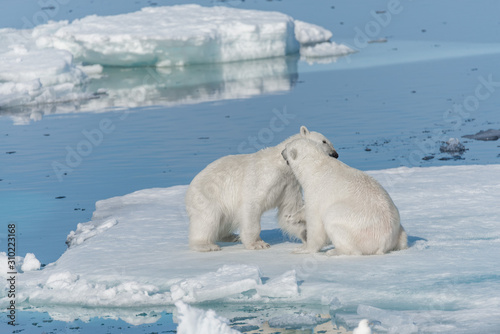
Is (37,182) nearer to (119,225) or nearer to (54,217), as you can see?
(54,217)

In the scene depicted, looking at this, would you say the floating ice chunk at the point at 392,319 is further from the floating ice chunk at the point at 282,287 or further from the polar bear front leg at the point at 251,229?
the polar bear front leg at the point at 251,229

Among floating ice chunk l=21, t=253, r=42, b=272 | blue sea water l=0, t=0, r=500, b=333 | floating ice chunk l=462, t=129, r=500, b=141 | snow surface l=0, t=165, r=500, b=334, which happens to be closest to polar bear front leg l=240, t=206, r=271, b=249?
snow surface l=0, t=165, r=500, b=334

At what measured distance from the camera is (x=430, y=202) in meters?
8.06

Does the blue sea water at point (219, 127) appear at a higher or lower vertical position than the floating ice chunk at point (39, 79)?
lower

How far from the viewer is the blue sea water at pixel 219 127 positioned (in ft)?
34.8

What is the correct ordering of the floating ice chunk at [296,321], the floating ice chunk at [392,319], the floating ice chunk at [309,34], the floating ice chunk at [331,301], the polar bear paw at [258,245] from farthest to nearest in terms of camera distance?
the floating ice chunk at [309,34] < the polar bear paw at [258,245] < the floating ice chunk at [331,301] < the floating ice chunk at [296,321] < the floating ice chunk at [392,319]

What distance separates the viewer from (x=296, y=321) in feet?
16.1

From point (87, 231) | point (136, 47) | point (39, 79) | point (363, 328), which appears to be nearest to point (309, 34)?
point (136, 47)

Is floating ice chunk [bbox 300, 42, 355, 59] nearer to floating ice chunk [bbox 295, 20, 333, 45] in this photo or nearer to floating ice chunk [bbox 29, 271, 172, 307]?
floating ice chunk [bbox 295, 20, 333, 45]

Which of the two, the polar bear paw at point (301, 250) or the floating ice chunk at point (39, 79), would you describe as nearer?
the polar bear paw at point (301, 250)

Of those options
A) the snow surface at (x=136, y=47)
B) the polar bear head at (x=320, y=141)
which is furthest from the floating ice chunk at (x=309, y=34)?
the polar bear head at (x=320, y=141)

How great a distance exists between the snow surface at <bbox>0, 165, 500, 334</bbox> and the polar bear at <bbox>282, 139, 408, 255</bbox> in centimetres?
12

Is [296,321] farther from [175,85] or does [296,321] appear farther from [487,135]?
[175,85]

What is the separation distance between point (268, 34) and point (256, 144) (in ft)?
37.7
